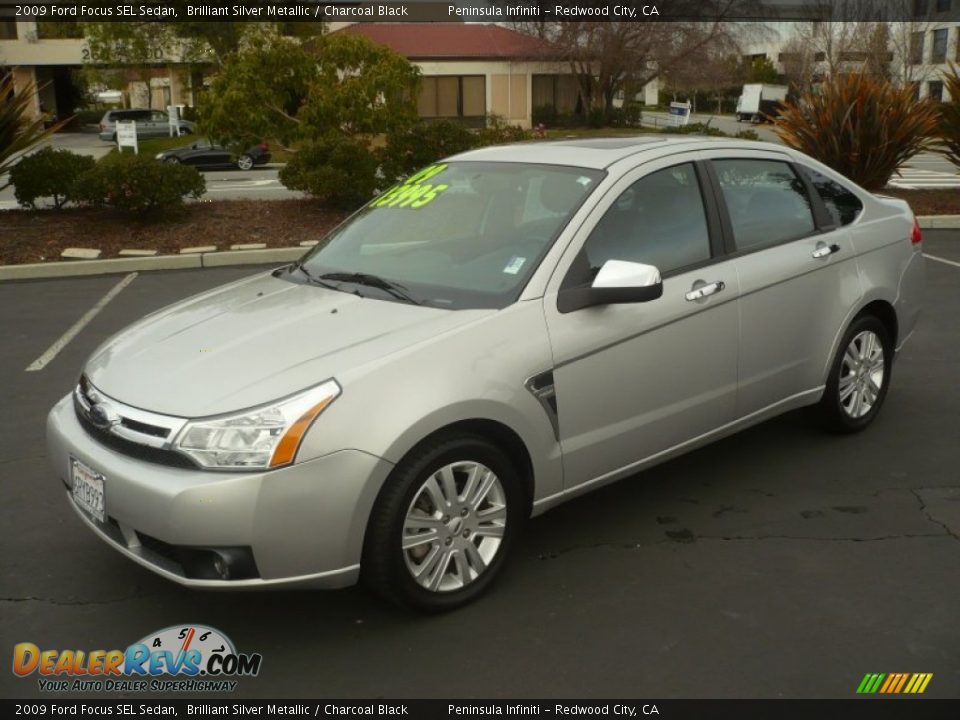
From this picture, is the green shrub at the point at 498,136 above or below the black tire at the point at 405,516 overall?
above

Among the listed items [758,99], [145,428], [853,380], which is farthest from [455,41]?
[145,428]

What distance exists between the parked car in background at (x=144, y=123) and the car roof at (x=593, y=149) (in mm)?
35923

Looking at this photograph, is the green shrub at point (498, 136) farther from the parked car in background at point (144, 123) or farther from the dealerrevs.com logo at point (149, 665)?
the parked car in background at point (144, 123)

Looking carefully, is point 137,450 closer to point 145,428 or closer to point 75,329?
point 145,428

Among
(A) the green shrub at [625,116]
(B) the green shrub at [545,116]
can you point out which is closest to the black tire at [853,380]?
(A) the green shrub at [625,116]

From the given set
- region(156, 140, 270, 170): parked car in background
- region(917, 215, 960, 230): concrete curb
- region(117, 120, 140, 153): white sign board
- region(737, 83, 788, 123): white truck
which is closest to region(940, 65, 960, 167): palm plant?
region(917, 215, 960, 230): concrete curb

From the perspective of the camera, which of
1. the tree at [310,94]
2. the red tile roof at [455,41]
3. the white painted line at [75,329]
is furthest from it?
the red tile roof at [455,41]

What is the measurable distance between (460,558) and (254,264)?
8.98 m

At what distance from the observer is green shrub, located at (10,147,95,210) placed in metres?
13.2

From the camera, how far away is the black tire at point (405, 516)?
3447 millimetres

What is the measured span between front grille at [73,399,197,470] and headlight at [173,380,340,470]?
0.12 ft

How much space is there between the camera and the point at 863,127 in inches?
577

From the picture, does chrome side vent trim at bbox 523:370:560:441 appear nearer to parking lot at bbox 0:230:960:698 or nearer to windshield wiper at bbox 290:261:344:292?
parking lot at bbox 0:230:960:698

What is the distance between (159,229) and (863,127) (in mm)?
9963
